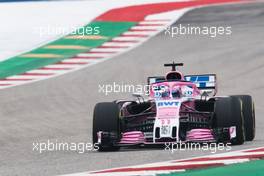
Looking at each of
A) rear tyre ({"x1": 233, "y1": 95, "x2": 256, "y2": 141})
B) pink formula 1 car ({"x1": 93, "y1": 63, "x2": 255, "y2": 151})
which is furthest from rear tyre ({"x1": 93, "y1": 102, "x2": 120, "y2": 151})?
rear tyre ({"x1": 233, "y1": 95, "x2": 256, "y2": 141})

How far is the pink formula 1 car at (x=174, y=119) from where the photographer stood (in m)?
12.8

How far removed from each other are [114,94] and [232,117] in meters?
8.66

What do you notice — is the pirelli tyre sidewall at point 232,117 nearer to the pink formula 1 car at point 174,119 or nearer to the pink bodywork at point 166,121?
the pink formula 1 car at point 174,119

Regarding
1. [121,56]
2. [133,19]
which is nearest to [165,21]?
[133,19]

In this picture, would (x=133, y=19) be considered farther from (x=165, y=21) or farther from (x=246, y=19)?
(x=246, y=19)

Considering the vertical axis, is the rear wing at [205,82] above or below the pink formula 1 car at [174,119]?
above

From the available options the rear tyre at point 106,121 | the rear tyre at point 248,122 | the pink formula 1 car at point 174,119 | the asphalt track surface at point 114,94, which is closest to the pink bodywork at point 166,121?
the pink formula 1 car at point 174,119

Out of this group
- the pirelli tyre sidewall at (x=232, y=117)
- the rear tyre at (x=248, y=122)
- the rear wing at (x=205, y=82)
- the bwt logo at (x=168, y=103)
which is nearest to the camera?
the pirelli tyre sidewall at (x=232, y=117)

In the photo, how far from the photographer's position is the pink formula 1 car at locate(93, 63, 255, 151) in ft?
42.1

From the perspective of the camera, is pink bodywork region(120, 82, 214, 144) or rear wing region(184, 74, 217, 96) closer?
pink bodywork region(120, 82, 214, 144)

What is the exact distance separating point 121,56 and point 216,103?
1189 centimetres

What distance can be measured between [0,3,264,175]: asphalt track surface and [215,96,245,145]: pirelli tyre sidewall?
0.23 metres

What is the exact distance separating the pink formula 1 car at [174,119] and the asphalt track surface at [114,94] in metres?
0.35

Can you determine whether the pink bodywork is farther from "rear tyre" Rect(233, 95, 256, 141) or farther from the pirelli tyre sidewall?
"rear tyre" Rect(233, 95, 256, 141)
